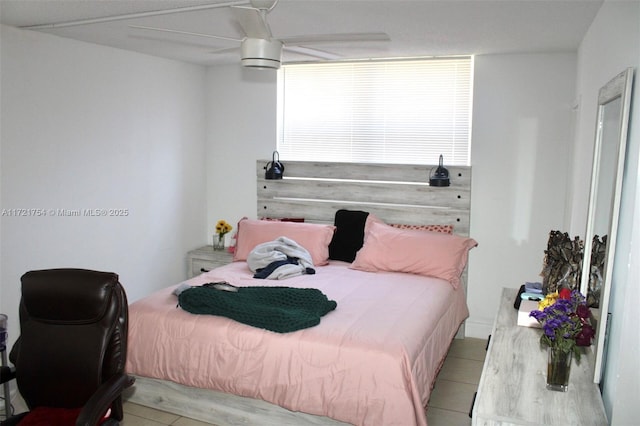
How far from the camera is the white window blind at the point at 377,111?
5012 millimetres

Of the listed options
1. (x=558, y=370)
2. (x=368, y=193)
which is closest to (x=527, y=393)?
(x=558, y=370)

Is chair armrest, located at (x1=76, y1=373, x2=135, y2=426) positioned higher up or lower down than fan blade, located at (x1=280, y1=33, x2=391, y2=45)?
lower down

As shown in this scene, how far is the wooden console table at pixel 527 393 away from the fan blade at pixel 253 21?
1.78 metres

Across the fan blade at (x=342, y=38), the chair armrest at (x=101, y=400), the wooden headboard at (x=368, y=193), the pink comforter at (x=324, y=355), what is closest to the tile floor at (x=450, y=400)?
the pink comforter at (x=324, y=355)

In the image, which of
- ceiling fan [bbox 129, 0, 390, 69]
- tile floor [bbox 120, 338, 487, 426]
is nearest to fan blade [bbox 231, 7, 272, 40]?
ceiling fan [bbox 129, 0, 390, 69]

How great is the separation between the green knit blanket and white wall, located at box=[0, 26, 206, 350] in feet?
4.20

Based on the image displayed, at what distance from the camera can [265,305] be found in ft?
11.8

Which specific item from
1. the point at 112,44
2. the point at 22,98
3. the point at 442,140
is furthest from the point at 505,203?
the point at 22,98

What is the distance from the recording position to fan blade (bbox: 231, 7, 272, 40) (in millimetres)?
2623

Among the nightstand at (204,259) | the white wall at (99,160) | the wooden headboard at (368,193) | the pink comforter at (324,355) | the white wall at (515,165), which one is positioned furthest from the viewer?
the nightstand at (204,259)

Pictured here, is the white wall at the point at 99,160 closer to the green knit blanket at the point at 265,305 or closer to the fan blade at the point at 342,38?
the green knit blanket at the point at 265,305

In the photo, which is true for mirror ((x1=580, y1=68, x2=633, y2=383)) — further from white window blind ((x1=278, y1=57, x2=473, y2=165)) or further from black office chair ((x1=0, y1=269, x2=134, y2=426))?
white window blind ((x1=278, y1=57, x2=473, y2=165))

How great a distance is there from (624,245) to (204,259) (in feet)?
13.2

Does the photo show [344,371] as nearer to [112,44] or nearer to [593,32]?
[593,32]
